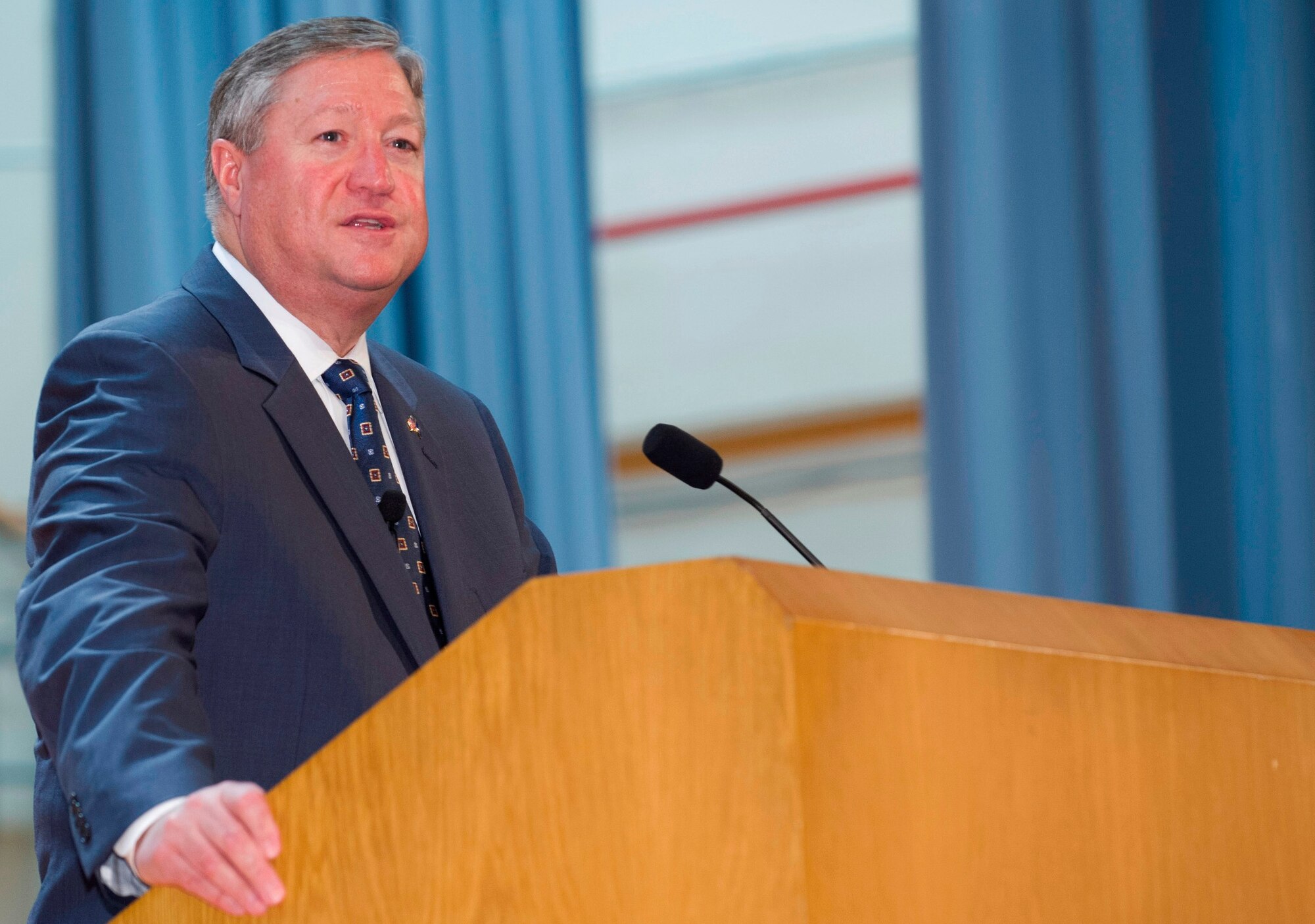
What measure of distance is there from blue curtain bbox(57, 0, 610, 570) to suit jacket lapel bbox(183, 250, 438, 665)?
145 cm

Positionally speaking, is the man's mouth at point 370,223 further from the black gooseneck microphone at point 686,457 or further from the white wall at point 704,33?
the white wall at point 704,33

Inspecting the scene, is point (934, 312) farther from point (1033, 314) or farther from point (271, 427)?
point (271, 427)

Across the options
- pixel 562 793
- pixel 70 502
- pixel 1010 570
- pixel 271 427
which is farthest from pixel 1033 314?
pixel 562 793

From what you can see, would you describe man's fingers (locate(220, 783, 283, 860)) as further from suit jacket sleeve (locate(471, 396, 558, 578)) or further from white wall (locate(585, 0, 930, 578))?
white wall (locate(585, 0, 930, 578))

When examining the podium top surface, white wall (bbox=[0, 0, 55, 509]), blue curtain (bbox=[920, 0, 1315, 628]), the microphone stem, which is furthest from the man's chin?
white wall (bbox=[0, 0, 55, 509])

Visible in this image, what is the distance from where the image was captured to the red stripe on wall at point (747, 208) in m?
4.05

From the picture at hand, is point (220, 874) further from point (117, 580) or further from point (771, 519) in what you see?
point (771, 519)

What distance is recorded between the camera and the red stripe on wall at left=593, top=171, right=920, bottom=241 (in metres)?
4.05

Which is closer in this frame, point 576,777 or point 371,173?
point 576,777

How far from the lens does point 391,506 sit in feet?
4.69

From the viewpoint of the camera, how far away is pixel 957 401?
2.92m

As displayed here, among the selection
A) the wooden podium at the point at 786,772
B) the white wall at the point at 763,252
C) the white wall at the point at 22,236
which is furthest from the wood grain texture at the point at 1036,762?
the white wall at the point at 763,252

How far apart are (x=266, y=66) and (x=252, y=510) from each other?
56 cm

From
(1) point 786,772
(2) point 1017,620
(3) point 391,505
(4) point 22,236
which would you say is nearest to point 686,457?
(3) point 391,505
